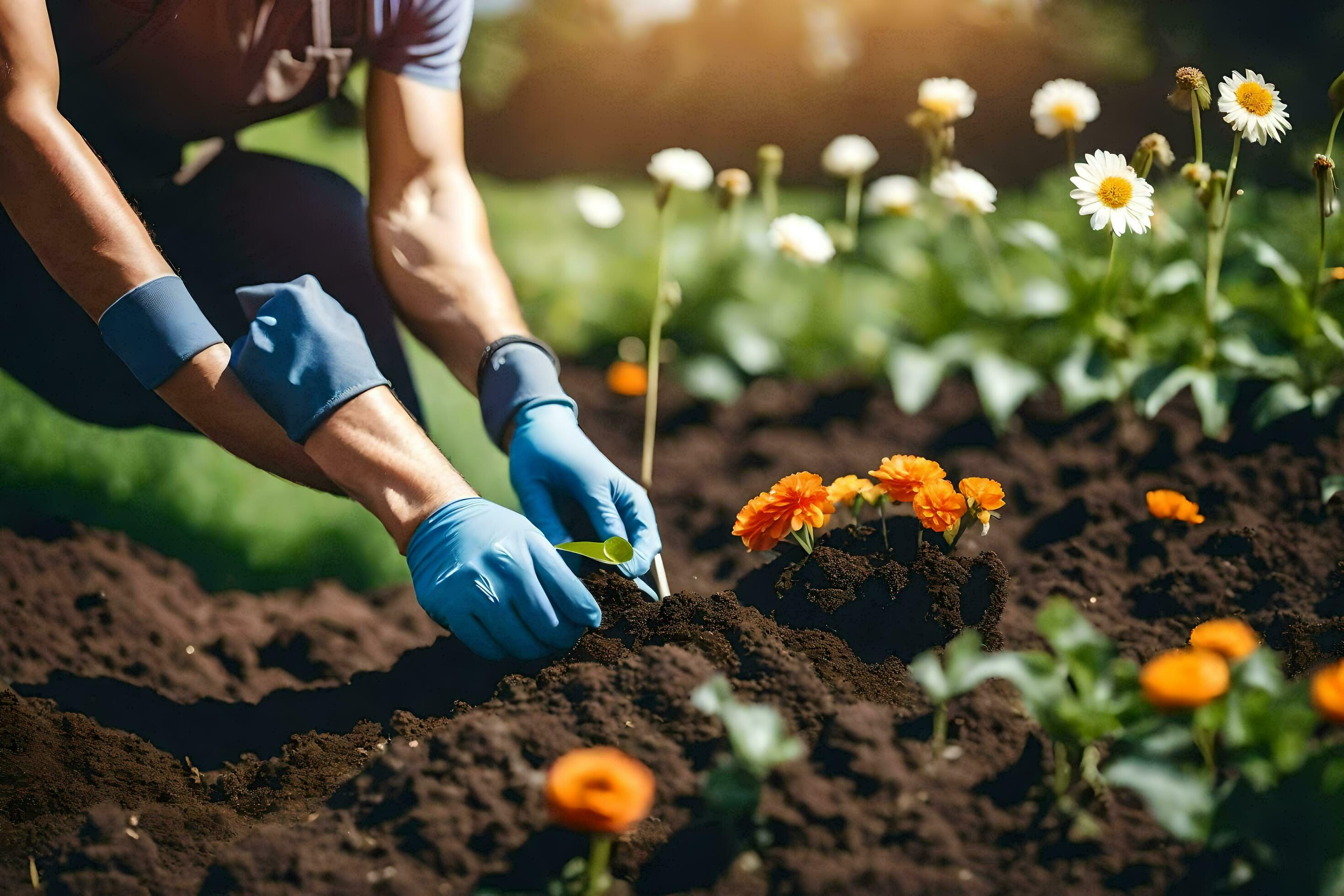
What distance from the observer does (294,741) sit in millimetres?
1453

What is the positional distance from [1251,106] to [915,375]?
2.80ft

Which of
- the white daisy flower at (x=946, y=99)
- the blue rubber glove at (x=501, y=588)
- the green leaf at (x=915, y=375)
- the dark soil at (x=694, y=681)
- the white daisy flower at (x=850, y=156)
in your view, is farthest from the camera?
the white daisy flower at (x=850, y=156)

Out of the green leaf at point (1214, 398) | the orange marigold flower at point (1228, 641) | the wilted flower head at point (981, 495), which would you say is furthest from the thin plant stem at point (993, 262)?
the orange marigold flower at point (1228, 641)

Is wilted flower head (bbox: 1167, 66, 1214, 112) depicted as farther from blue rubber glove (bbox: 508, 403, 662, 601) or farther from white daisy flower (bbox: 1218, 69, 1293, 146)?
blue rubber glove (bbox: 508, 403, 662, 601)

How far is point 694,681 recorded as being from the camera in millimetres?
1181

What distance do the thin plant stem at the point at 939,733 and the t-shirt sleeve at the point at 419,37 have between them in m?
1.41

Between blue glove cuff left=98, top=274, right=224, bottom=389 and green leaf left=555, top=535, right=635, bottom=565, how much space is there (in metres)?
0.63

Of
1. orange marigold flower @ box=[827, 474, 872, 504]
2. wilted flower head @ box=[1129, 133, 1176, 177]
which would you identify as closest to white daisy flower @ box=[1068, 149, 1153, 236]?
wilted flower head @ box=[1129, 133, 1176, 177]

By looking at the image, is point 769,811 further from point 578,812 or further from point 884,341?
point 884,341

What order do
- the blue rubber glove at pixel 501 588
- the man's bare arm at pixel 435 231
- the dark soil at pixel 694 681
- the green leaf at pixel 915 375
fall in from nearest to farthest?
the dark soil at pixel 694 681
the blue rubber glove at pixel 501 588
the man's bare arm at pixel 435 231
the green leaf at pixel 915 375

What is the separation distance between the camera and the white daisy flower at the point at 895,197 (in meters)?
2.47

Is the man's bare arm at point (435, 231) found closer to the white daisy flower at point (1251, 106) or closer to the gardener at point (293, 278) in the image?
the gardener at point (293, 278)

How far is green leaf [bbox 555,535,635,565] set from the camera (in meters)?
1.41

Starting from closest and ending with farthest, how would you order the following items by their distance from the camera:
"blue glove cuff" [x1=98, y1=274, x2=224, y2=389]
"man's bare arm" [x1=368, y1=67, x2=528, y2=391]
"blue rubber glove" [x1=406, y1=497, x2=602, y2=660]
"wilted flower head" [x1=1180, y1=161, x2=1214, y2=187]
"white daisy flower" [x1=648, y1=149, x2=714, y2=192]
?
"blue rubber glove" [x1=406, y1=497, x2=602, y2=660] < "blue glove cuff" [x1=98, y1=274, x2=224, y2=389] < "wilted flower head" [x1=1180, y1=161, x2=1214, y2=187] < "man's bare arm" [x1=368, y1=67, x2=528, y2=391] < "white daisy flower" [x1=648, y1=149, x2=714, y2=192]
